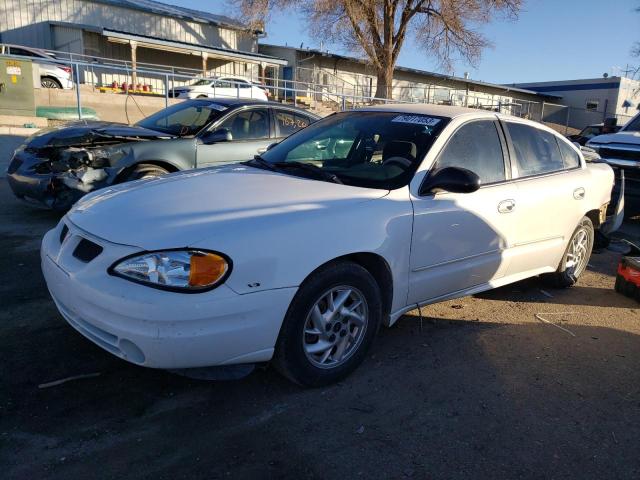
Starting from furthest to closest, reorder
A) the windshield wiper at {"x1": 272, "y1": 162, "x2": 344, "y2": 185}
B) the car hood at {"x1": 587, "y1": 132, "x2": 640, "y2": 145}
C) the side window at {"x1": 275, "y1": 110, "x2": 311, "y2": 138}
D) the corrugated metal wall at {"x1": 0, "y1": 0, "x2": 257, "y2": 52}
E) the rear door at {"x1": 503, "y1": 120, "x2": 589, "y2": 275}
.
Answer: the corrugated metal wall at {"x1": 0, "y1": 0, "x2": 257, "y2": 52}, the car hood at {"x1": 587, "y1": 132, "x2": 640, "y2": 145}, the side window at {"x1": 275, "y1": 110, "x2": 311, "y2": 138}, the rear door at {"x1": 503, "y1": 120, "x2": 589, "y2": 275}, the windshield wiper at {"x1": 272, "y1": 162, "x2": 344, "y2": 185}

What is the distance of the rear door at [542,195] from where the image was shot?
4.21 metres

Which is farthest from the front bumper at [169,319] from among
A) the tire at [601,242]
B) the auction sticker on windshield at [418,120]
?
the tire at [601,242]

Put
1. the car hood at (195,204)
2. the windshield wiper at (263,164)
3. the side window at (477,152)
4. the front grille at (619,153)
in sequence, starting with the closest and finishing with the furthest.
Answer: the car hood at (195,204)
the side window at (477,152)
the windshield wiper at (263,164)
the front grille at (619,153)

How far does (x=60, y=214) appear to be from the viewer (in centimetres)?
697

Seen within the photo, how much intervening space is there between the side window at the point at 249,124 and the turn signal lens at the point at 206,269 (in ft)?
16.7

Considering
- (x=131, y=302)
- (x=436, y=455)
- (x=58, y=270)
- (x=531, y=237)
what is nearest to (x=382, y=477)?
(x=436, y=455)

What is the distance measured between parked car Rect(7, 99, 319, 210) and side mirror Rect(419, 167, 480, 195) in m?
3.89

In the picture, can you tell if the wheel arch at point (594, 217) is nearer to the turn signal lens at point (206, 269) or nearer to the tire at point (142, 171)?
the turn signal lens at point (206, 269)

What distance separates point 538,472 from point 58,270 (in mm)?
2659

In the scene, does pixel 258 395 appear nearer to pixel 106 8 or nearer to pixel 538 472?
pixel 538 472

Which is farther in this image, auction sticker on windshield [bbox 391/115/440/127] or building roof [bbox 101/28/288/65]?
building roof [bbox 101/28/288/65]

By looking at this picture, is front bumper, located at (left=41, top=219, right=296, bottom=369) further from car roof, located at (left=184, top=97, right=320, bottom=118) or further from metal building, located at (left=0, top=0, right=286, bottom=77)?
metal building, located at (left=0, top=0, right=286, bottom=77)

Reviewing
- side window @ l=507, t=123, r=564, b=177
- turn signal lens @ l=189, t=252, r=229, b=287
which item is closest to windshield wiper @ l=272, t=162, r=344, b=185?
turn signal lens @ l=189, t=252, r=229, b=287

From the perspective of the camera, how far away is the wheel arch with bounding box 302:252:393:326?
3135 mm
